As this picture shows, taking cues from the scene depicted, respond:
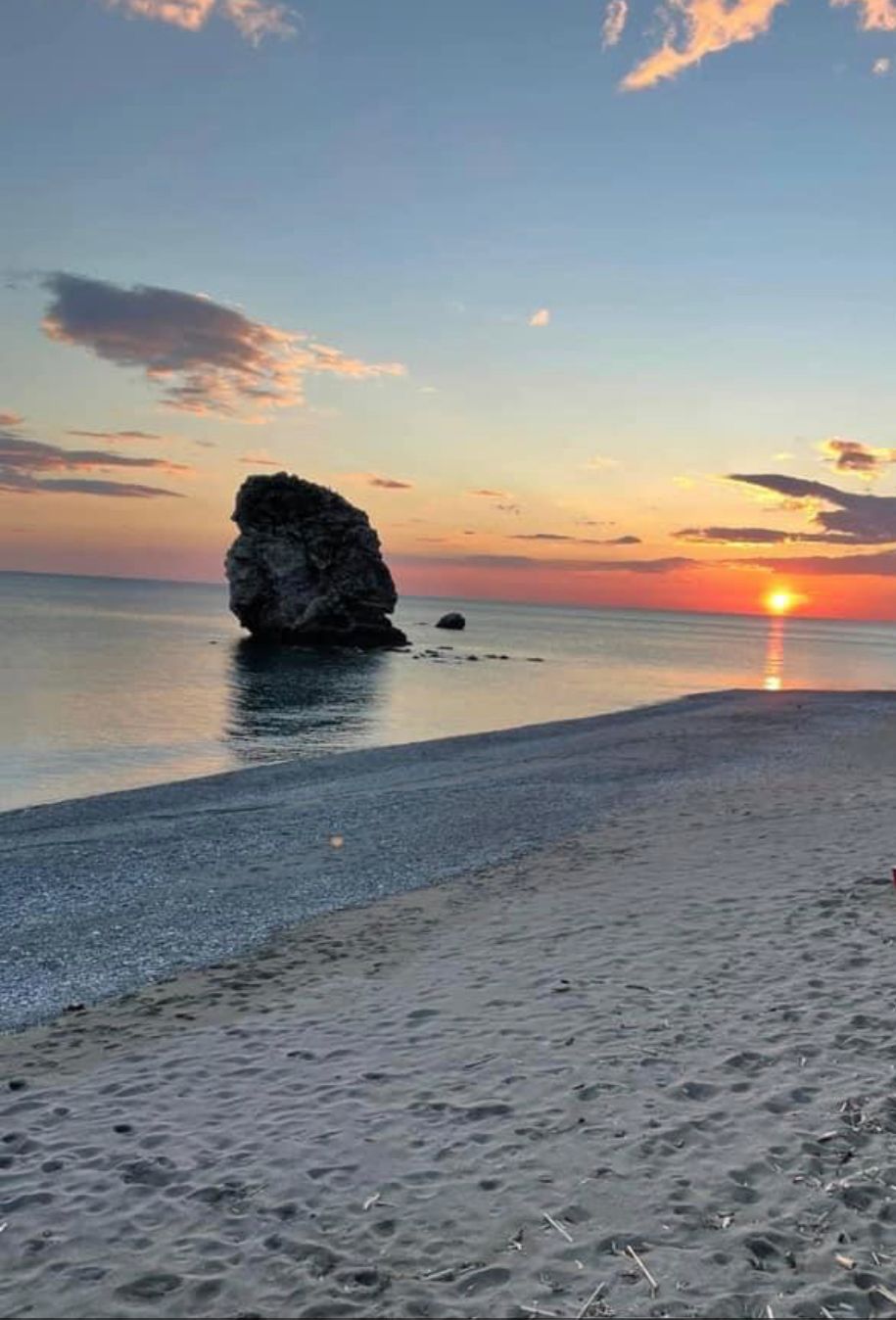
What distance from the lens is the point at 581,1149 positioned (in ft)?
22.4

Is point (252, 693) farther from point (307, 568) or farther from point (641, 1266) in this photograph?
point (641, 1266)

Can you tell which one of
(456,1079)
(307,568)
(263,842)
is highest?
(307,568)

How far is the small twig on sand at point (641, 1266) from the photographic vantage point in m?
5.29

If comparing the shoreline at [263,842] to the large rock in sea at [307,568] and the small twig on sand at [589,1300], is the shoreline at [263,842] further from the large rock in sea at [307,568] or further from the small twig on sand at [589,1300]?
the large rock in sea at [307,568]

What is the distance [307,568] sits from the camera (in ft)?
309

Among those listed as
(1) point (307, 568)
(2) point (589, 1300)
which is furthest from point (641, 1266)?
(1) point (307, 568)

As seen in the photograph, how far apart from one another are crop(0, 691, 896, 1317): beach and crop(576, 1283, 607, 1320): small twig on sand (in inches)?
0.4

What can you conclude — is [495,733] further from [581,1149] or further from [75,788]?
[581,1149]

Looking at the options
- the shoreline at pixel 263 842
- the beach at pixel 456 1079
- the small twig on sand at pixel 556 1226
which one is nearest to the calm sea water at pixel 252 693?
the shoreline at pixel 263 842

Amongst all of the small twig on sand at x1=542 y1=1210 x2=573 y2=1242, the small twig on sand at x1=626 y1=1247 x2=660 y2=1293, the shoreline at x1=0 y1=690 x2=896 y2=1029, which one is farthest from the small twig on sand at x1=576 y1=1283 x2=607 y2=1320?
the shoreline at x1=0 y1=690 x2=896 y2=1029

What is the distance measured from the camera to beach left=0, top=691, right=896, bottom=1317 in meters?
5.53

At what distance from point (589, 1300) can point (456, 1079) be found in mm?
3061

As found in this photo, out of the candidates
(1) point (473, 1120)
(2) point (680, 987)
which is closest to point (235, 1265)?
(1) point (473, 1120)

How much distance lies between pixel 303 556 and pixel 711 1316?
301ft
